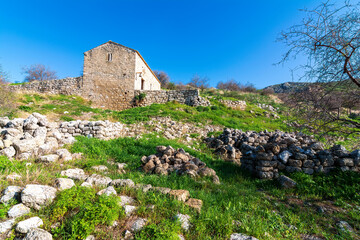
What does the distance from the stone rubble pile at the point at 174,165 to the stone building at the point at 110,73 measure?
14.3 m

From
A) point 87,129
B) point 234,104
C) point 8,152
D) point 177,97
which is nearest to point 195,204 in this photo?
point 8,152

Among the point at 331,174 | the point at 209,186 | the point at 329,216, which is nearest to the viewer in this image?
the point at 329,216

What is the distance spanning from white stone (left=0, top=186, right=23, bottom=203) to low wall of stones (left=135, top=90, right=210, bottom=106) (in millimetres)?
13330

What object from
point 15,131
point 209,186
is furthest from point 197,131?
point 15,131

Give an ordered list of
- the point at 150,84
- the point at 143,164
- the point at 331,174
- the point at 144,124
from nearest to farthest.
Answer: the point at 331,174 → the point at 143,164 → the point at 144,124 → the point at 150,84

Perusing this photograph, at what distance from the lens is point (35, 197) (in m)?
2.15

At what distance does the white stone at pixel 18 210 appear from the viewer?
1954 millimetres

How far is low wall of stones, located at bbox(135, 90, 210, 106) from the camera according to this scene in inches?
Result: 591

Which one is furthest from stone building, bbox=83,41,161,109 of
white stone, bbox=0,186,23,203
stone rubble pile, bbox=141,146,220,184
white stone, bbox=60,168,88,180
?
white stone, bbox=0,186,23,203

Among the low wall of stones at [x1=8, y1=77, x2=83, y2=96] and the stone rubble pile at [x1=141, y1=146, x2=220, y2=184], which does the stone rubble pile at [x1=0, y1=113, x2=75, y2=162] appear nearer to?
the stone rubble pile at [x1=141, y1=146, x2=220, y2=184]

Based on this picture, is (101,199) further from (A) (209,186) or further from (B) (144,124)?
(B) (144,124)

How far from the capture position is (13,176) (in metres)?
2.78

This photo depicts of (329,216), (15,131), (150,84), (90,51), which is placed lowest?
(329,216)

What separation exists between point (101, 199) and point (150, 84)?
2235cm
